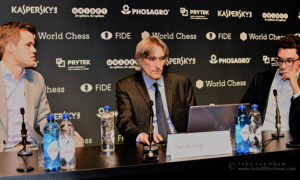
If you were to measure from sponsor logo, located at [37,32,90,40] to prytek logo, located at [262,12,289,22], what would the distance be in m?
2.33

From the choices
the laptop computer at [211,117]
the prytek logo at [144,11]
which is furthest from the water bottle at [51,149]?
the prytek logo at [144,11]

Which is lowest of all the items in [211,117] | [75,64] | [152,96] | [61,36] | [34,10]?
[211,117]

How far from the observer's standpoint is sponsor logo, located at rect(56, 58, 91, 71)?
390 centimetres

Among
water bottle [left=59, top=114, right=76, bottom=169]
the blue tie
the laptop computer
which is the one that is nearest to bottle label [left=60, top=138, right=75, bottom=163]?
water bottle [left=59, top=114, right=76, bottom=169]

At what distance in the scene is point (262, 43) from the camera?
185 inches

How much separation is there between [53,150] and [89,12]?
2.55 m

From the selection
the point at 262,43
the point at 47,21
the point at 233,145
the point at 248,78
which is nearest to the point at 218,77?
the point at 248,78

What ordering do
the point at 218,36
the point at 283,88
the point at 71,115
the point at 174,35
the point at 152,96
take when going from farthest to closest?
the point at 218,36 < the point at 174,35 < the point at 71,115 < the point at 283,88 < the point at 152,96

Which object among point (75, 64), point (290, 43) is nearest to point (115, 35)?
point (75, 64)

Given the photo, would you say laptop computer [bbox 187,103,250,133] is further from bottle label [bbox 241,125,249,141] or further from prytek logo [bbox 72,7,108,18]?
prytek logo [bbox 72,7,108,18]

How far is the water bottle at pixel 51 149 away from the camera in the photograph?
5.52 ft

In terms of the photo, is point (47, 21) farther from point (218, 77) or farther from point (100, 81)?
point (218, 77)

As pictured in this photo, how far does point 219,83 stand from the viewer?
14.8 feet

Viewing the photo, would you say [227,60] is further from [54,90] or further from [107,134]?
[107,134]
